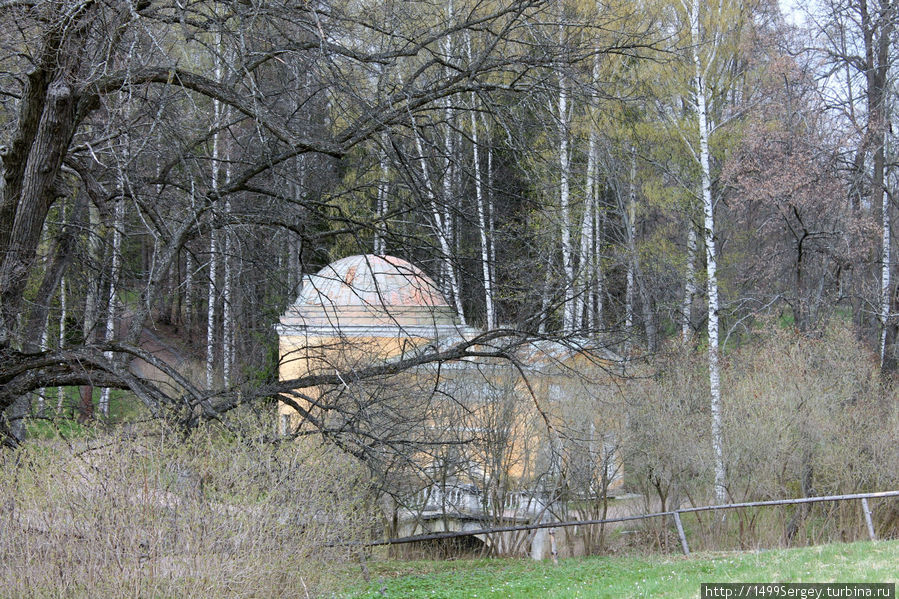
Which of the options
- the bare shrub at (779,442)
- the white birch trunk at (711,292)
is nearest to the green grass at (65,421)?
the bare shrub at (779,442)

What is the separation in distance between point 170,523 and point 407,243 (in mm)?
3507

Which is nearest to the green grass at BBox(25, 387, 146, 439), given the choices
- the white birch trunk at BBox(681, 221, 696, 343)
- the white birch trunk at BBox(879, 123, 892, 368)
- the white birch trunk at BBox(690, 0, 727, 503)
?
the white birch trunk at BBox(690, 0, 727, 503)

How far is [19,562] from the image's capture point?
20.6ft

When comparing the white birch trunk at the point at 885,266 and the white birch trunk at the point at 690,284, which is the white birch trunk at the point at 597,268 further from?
the white birch trunk at the point at 885,266

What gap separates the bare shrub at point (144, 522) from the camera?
6.34 meters

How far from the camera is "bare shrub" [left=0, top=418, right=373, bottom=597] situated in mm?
6340

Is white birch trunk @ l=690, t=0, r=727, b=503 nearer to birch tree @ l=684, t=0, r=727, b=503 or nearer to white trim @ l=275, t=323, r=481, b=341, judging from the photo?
birch tree @ l=684, t=0, r=727, b=503

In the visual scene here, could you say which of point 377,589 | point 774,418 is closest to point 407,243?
point 377,589

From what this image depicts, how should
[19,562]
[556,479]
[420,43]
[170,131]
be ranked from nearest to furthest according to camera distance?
[19,562]
[420,43]
[170,131]
[556,479]

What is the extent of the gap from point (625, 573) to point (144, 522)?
8586 millimetres

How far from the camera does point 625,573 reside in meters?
13.0

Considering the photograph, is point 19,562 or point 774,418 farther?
point 774,418

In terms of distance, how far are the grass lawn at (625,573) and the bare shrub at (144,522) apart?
11.2 ft

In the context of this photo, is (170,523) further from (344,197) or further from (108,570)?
(344,197)
